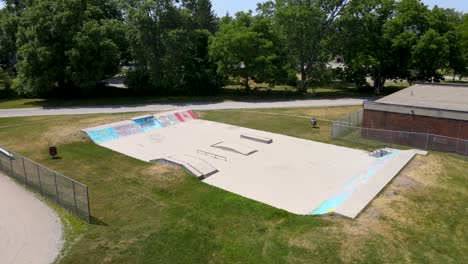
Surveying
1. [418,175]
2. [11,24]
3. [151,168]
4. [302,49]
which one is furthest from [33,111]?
[418,175]

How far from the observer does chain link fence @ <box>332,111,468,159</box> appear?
80.4 ft

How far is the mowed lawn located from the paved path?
701 inches

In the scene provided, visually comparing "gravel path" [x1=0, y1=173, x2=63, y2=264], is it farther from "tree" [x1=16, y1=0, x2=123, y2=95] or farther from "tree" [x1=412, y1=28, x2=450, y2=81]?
"tree" [x1=412, y1=28, x2=450, y2=81]

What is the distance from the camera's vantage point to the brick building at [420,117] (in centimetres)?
2520

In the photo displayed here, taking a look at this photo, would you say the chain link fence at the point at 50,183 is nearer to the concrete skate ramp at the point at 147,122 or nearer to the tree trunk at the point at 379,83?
the concrete skate ramp at the point at 147,122

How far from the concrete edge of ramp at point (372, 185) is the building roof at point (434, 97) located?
639 cm

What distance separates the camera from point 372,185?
60.4ft

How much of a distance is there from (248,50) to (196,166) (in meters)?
26.8

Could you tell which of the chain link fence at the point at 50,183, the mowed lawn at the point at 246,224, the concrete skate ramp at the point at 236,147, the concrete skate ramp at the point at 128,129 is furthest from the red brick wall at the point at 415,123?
the chain link fence at the point at 50,183

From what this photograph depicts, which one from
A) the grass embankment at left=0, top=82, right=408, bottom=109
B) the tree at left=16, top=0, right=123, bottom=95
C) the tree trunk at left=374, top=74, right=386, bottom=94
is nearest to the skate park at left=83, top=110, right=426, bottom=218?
the tree at left=16, top=0, right=123, bottom=95

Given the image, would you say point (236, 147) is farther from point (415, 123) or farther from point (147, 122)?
point (415, 123)

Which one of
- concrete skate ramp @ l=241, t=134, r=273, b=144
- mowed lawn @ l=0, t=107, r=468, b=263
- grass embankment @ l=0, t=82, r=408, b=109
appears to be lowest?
mowed lawn @ l=0, t=107, r=468, b=263

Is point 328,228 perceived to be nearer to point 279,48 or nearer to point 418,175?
point 418,175

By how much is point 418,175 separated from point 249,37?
95.4 feet
